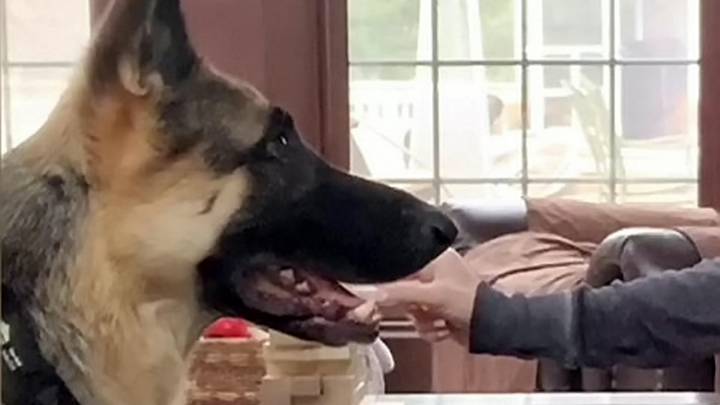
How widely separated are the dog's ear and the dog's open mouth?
17 centimetres

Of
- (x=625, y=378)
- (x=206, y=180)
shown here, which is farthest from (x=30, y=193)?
(x=625, y=378)

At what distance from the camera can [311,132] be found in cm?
422

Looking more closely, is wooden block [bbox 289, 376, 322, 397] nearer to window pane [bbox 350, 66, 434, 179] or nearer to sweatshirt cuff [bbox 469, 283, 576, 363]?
sweatshirt cuff [bbox 469, 283, 576, 363]

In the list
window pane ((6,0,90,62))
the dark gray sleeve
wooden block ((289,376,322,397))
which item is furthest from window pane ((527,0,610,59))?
wooden block ((289,376,322,397))

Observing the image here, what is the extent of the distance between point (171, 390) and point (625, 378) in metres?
2.05

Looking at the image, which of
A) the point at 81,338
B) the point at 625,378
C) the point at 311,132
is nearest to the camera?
the point at 81,338

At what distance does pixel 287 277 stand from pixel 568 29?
10.4 ft

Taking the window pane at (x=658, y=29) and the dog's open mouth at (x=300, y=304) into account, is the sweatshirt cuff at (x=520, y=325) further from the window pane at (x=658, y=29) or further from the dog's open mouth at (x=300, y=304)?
the window pane at (x=658, y=29)

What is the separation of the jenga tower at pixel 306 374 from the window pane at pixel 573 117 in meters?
2.72

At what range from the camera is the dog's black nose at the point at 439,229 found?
4.27 ft

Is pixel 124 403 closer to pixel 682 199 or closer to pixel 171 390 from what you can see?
pixel 171 390

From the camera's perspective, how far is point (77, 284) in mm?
1167

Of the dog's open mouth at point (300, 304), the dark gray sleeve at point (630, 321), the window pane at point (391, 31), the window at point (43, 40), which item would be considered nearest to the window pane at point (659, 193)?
the window pane at point (391, 31)

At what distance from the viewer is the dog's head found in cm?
119
